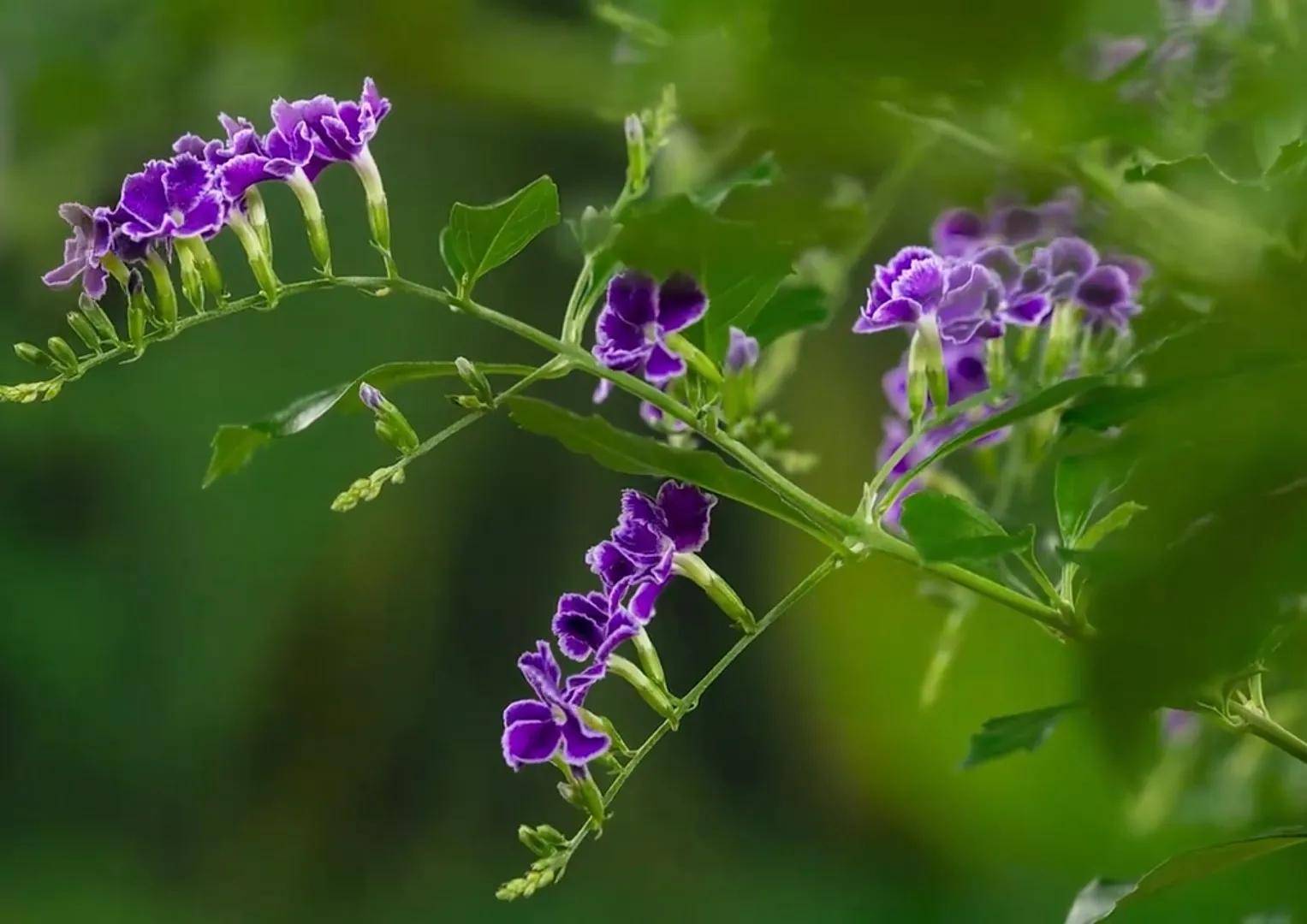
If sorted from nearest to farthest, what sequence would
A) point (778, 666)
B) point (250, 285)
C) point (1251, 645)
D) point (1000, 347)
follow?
point (1251, 645) < point (1000, 347) < point (250, 285) < point (778, 666)

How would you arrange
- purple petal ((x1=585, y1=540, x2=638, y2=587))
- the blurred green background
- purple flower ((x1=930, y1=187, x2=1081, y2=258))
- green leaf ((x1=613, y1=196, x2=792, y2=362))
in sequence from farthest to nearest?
the blurred green background < purple flower ((x1=930, y1=187, x2=1081, y2=258)) < purple petal ((x1=585, y1=540, x2=638, y2=587)) < green leaf ((x1=613, y1=196, x2=792, y2=362))

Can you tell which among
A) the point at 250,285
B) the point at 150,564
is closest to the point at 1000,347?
the point at 250,285

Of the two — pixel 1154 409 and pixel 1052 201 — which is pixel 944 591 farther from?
pixel 1154 409

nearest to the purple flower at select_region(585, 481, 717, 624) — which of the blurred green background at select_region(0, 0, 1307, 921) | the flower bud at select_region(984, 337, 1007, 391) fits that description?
the flower bud at select_region(984, 337, 1007, 391)

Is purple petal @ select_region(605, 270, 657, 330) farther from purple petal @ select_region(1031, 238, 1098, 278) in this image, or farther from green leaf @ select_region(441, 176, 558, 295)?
purple petal @ select_region(1031, 238, 1098, 278)

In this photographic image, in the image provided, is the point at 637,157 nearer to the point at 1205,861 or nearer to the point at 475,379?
the point at 475,379

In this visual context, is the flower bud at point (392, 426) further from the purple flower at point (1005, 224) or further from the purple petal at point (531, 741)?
the purple flower at point (1005, 224)
